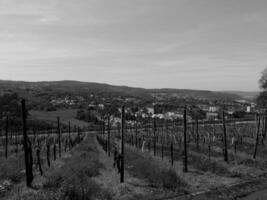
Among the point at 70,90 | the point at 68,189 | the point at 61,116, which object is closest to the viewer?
the point at 68,189

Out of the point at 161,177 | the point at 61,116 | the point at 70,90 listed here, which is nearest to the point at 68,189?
the point at 161,177

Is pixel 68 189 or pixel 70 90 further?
pixel 70 90

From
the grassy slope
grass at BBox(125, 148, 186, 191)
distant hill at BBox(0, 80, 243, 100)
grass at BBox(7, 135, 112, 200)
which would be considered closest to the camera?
Answer: grass at BBox(7, 135, 112, 200)

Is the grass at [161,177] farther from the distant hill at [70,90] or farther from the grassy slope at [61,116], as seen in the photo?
the distant hill at [70,90]

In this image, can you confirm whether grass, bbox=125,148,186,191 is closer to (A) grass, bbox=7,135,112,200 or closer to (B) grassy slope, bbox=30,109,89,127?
(A) grass, bbox=7,135,112,200

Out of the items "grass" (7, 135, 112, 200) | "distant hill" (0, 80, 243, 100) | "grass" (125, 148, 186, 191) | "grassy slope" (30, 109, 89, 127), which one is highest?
"distant hill" (0, 80, 243, 100)

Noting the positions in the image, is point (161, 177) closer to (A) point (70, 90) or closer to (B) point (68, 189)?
(B) point (68, 189)

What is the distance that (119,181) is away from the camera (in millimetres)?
13281

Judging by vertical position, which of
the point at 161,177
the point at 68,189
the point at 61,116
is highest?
the point at 68,189

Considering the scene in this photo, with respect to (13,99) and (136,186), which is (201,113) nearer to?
(13,99)

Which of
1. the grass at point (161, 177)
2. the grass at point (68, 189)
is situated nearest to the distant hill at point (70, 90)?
the grass at point (161, 177)

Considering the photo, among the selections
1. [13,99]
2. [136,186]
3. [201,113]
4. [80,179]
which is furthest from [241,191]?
[201,113]

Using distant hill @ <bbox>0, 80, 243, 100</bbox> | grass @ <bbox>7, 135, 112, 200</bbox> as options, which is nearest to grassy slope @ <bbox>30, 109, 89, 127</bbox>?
distant hill @ <bbox>0, 80, 243, 100</bbox>

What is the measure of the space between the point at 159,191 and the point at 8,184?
701cm
